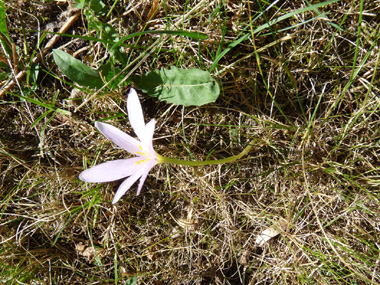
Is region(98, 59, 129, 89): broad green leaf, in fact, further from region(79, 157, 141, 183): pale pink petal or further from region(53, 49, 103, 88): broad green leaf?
region(79, 157, 141, 183): pale pink petal

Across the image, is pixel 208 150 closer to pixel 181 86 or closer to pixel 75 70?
pixel 181 86

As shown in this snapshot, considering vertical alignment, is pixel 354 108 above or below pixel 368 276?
above

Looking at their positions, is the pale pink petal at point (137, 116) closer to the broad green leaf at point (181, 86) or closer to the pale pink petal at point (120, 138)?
the pale pink petal at point (120, 138)

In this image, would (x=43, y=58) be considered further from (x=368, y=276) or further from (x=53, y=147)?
(x=368, y=276)

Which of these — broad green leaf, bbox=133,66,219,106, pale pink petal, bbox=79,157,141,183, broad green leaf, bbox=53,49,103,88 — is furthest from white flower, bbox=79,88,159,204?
broad green leaf, bbox=53,49,103,88

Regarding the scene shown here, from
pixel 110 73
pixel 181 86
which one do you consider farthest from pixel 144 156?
pixel 110 73

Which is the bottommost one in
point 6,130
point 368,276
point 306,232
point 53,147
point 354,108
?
point 368,276

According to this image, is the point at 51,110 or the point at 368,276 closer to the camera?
the point at 368,276

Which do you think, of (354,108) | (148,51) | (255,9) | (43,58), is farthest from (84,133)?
(354,108)
